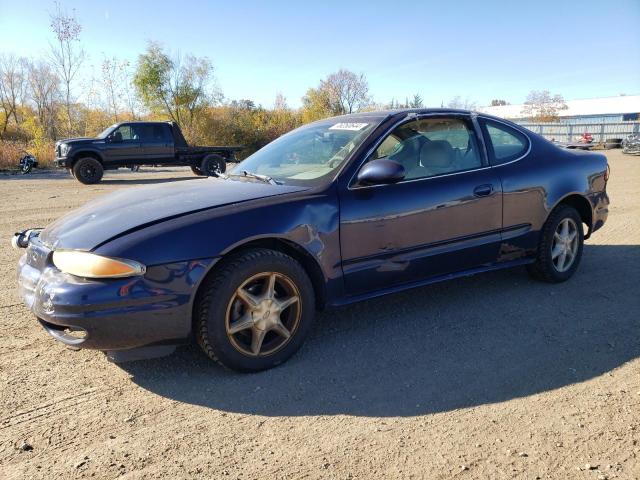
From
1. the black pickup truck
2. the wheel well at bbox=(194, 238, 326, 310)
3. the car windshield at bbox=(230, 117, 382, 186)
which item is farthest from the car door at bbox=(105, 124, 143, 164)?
the wheel well at bbox=(194, 238, 326, 310)

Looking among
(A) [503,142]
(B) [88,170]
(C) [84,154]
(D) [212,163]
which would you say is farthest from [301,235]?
(D) [212,163]

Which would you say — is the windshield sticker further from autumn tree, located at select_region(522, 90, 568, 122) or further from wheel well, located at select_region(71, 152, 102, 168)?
autumn tree, located at select_region(522, 90, 568, 122)

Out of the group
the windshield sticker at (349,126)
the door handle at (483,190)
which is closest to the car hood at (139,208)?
the windshield sticker at (349,126)

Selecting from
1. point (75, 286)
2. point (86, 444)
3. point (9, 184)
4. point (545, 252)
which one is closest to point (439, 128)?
point (545, 252)

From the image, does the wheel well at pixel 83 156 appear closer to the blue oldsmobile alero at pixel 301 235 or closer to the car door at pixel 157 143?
the car door at pixel 157 143

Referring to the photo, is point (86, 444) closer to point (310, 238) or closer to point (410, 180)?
point (310, 238)

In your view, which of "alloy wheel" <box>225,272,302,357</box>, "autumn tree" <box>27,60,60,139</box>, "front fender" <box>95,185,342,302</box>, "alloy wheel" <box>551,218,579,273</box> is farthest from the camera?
"autumn tree" <box>27,60,60,139</box>

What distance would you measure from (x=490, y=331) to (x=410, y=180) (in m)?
1.23

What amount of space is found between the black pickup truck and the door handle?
1135 cm

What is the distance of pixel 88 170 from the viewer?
14.8 m

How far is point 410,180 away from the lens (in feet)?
11.7

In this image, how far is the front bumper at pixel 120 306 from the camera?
253 centimetres

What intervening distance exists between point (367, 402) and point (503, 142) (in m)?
2.64

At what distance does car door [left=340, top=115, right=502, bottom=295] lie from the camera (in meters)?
3.28
